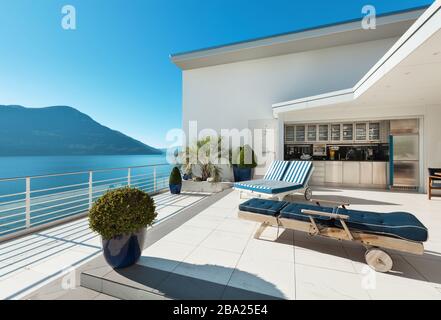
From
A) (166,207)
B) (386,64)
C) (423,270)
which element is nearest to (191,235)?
(166,207)

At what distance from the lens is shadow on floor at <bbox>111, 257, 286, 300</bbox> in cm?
168

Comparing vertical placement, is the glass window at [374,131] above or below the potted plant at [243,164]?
above

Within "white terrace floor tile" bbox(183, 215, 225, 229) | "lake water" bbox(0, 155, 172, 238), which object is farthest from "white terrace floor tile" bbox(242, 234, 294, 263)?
"lake water" bbox(0, 155, 172, 238)

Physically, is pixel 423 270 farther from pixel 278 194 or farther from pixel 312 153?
pixel 312 153

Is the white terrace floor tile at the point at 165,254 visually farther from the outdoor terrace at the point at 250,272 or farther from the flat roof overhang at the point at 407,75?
the flat roof overhang at the point at 407,75

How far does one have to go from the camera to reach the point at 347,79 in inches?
303

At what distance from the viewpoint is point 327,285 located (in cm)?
185

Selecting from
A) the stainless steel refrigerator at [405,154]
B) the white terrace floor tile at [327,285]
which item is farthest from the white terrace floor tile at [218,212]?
the stainless steel refrigerator at [405,154]

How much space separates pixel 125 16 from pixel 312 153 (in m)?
8.64

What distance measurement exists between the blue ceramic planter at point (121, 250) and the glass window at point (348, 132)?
804 cm

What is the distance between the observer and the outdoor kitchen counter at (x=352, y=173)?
22.6ft

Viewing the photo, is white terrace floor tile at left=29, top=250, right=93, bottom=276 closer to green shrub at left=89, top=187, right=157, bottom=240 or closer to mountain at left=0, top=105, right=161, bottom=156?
green shrub at left=89, top=187, right=157, bottom=240

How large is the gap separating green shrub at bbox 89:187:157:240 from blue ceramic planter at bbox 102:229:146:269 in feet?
0.21

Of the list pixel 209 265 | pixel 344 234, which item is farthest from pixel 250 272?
pixel 344 234
